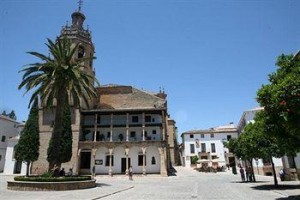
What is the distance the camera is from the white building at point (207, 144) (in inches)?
2165

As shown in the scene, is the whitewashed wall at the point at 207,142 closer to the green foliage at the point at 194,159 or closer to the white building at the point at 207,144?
the white building at the point at 207,144

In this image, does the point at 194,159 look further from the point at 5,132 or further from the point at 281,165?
the point at 5,132

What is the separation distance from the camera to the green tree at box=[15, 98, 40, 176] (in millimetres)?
34094

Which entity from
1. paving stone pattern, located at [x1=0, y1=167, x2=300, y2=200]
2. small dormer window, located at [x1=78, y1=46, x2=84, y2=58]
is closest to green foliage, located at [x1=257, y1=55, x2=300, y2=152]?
paving stone pattern, located at [x1=0, y1=167, x2=300, y2=200]

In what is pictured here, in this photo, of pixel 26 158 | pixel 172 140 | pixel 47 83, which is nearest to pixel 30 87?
pixel 47 83

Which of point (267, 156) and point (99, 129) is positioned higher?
point (99, 129)

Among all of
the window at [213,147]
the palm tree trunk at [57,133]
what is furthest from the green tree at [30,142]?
the window at [213,147]

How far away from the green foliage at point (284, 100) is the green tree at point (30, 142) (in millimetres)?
30498

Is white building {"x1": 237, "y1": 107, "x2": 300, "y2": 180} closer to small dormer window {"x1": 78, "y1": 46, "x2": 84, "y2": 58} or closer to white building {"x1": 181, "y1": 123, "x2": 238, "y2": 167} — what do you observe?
white building {"x1": 181, "y1": 123, "x2": 238, "y2": 167}

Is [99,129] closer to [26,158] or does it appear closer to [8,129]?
[26,158]

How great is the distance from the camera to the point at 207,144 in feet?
184

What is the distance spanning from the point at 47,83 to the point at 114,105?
76.1 feet

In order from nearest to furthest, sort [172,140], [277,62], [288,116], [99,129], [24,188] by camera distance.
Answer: [288,116]
[277,62]
[24,188]
[99,129]
[172,140]

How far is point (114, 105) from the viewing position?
148 feet
